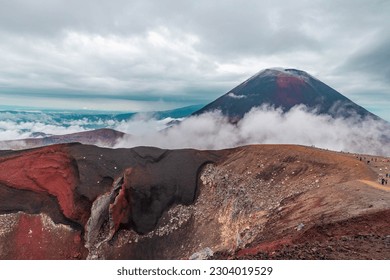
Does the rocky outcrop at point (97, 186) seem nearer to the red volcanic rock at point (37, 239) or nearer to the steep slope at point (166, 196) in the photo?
the steep slope at point (166, 196)

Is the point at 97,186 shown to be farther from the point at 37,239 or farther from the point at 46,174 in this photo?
the point at 37,239

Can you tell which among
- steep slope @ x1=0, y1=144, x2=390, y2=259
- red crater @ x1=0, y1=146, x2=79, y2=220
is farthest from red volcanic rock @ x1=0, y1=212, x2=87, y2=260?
red crater @ x1=0, y1=146, x2=79, y2=220

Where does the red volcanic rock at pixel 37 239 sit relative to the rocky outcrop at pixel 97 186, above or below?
below

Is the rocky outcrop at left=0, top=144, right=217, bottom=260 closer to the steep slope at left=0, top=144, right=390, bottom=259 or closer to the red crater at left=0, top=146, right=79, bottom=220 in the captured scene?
the red crater at left=0, top=146, right=79, bottom=220

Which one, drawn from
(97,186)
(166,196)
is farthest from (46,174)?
(166,196)

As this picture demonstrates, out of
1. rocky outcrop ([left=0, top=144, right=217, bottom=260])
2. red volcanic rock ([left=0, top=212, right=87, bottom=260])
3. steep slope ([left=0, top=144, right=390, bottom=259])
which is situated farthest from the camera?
rocky outcrop ([left=0, top=144, right=217, bottom=260])

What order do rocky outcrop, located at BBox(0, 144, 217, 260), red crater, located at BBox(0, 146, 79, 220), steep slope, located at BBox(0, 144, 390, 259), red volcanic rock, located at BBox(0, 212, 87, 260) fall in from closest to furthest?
steep slope, located at BBox(0, 144, 390, 259) < red volcanic rock, located at BBox(0, 212, 87, 260) < rocky outcrop, located at BBox(0, 144, 217, 260) < red crater, located at BBox(0, 146, 79, 220)

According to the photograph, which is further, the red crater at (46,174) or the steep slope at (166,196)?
the red crater at (46,174)

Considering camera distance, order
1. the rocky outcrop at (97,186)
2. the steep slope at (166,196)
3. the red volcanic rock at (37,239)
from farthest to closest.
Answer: the rocky outcrop at (97,186) < the red volcanic rock at (37,239) < the steep slope at (166,196)

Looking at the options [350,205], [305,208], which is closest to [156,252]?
[305,208]

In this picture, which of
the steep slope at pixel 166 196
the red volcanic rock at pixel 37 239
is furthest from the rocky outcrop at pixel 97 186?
the red volcanic rock at pixel 37 239
